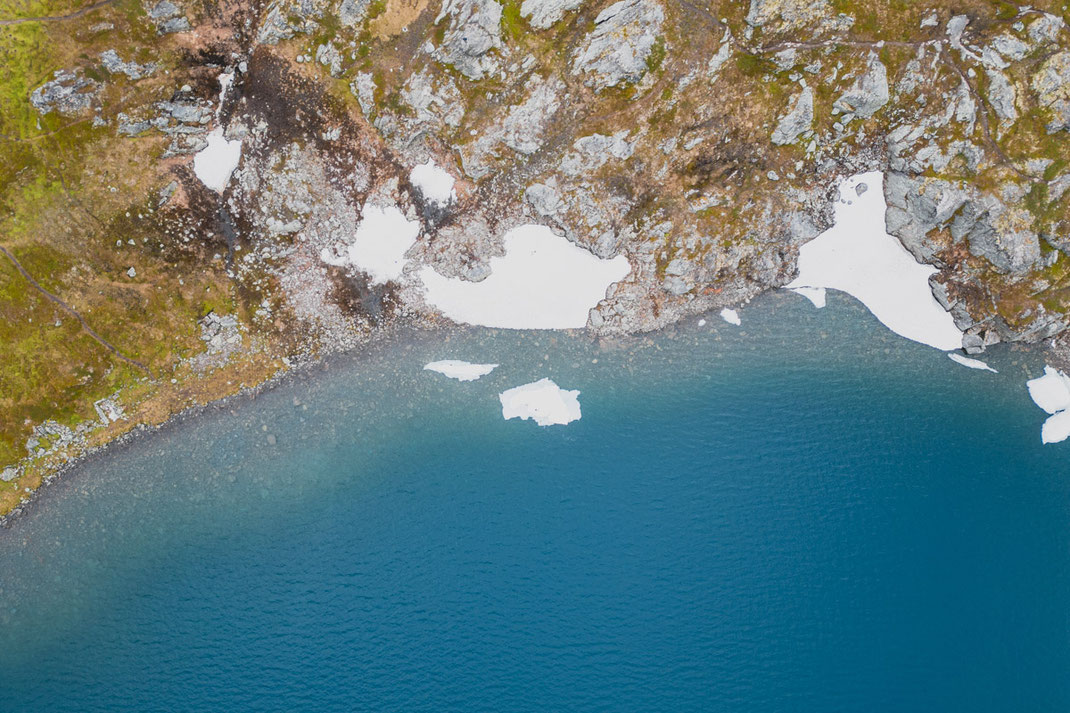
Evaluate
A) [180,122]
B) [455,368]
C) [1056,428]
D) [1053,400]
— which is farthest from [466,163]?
[1056,428]

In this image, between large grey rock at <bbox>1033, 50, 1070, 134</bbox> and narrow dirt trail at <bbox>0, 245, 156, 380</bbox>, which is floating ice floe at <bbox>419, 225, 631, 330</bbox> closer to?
narrow dirt trail at <bbox>0, 245, 156, 380</bbox>

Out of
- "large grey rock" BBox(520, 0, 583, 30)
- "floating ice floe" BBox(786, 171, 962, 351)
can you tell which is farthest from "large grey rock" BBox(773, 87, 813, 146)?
"large grey rock" BBox(520, 0, 583, 30)

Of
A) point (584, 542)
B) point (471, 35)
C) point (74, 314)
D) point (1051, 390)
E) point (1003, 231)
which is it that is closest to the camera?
point (471, 35)

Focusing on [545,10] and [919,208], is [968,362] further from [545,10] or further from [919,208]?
[545,10]

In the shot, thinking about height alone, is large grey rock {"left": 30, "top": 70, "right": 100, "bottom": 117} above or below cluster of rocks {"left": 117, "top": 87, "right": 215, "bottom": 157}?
above

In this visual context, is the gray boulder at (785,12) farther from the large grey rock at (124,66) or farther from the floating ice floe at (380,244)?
the large grey rock at (124,66)

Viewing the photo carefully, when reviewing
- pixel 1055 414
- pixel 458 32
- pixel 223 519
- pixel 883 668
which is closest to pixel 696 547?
pixel 883 668

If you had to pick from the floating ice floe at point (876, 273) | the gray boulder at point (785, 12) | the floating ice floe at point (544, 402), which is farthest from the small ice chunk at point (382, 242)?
the floating ice floe at point (876, 273)
